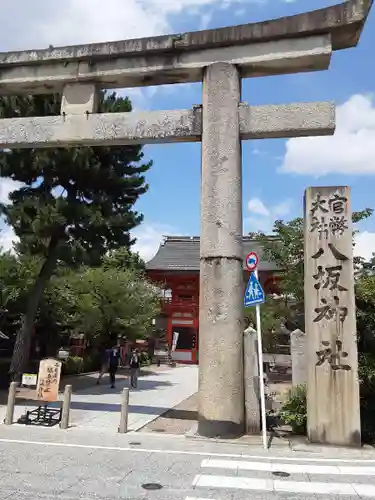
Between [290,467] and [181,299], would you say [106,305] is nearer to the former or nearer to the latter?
[181,299]

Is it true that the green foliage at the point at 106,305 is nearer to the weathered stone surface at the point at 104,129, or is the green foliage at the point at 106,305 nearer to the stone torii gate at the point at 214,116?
the weathered stone surface at the point at 104,129

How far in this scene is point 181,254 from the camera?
38.1m

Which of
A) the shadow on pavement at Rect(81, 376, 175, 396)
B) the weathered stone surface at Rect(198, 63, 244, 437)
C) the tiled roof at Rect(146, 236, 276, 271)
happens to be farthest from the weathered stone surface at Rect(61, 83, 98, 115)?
the tiled roof at Rect(146, 236, 276, 271)

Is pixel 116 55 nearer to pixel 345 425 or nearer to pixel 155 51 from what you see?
pixel 155 51

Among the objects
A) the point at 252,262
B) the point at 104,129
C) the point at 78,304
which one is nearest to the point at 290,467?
the point at 252,262

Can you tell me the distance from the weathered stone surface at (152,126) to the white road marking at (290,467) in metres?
6.35

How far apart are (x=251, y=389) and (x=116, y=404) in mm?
5635

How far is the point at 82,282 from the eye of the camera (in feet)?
74.3

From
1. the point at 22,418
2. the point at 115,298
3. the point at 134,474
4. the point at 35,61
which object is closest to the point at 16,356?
the point at 22,418

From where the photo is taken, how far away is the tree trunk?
51.8 ft

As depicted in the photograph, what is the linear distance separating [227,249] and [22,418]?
580 cm

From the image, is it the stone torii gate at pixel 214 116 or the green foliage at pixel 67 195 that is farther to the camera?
the green foliage at pixel 67 195

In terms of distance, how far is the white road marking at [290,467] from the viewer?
21.1 feet

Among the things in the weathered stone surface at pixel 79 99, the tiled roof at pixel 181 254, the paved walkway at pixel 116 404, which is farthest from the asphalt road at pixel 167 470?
the tiled roof at pixel 181 254
